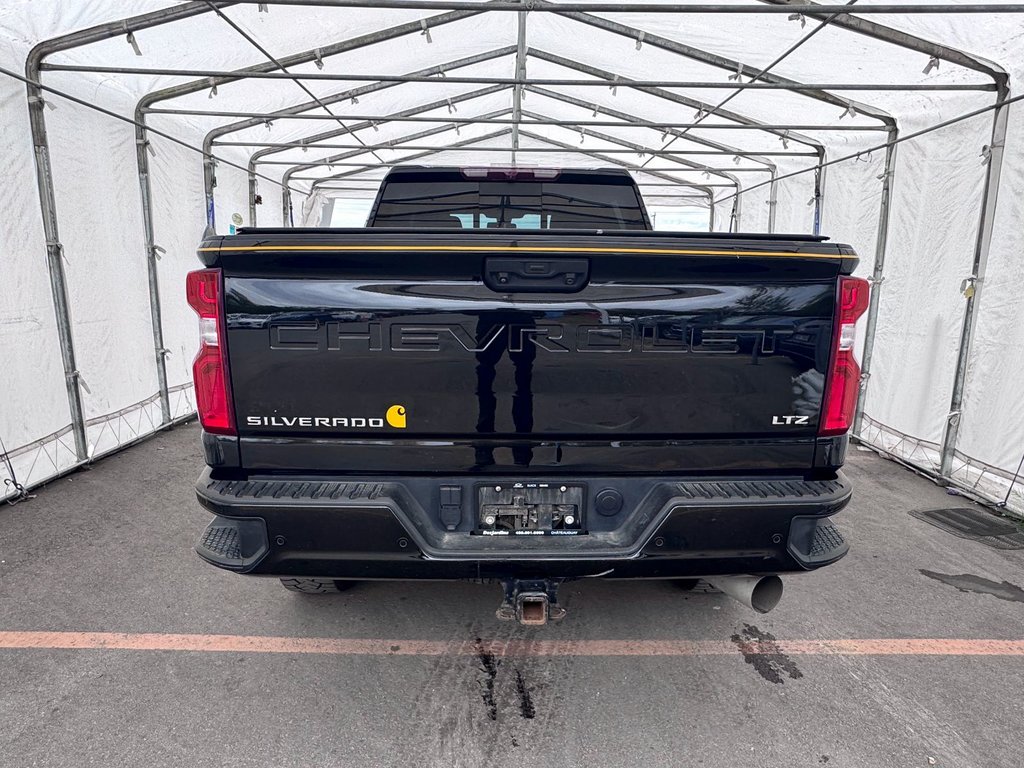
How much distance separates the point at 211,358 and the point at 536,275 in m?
1.16

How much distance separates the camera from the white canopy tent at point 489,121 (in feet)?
14.4

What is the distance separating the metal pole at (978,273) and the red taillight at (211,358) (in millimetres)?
5786

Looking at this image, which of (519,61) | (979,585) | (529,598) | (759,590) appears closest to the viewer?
(529,598)

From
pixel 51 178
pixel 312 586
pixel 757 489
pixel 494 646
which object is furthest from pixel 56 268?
pixel 757 489

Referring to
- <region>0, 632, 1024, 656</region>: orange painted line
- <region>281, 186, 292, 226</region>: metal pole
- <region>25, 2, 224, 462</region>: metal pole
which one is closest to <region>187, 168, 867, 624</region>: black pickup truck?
<region>0, 632, 1024, 656</region>: orange painted line

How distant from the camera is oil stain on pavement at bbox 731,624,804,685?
258 centimetres

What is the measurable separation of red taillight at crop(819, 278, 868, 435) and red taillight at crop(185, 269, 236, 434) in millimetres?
2124

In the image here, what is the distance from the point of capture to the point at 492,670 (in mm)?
2582

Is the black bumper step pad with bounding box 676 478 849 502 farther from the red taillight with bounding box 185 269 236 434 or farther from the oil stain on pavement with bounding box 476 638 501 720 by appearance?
the red taillight with bounding box 185 269 236 434

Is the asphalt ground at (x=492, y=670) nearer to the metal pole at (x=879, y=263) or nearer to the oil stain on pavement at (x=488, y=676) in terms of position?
the oil stain on pavement at (x=488, y=676)

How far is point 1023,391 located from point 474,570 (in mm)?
4930

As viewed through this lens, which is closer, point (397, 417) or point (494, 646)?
point (397, 417)

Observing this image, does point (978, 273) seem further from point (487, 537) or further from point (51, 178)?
point (51, 178)

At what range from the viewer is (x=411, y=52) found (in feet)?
21.8
